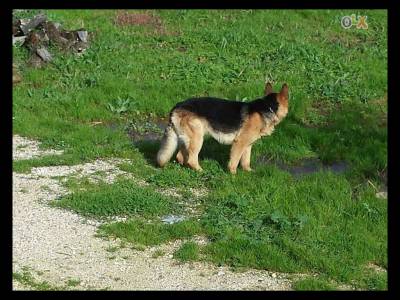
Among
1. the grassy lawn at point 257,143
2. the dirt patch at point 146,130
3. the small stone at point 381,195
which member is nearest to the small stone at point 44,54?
the grassy lawn at point 257,143

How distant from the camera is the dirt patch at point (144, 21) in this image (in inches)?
712

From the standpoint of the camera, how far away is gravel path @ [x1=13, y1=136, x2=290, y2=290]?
717cm

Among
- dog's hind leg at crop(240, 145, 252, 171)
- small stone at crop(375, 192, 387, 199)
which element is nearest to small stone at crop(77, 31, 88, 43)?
dog's hind leg at crop(240, 145, 252, 171)

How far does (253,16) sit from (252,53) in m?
3.25

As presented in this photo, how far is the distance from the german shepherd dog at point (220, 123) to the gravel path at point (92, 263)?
2377 millimetres

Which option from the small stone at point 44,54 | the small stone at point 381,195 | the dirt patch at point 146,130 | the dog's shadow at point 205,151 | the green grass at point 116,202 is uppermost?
the small stone at point 44,54

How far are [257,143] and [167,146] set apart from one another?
2145 millimetres

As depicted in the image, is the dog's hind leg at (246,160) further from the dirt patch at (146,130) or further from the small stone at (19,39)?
the small stone at (19,39)

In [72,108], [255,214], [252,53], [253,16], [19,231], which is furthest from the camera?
[253,16]

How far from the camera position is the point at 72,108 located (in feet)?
43.8

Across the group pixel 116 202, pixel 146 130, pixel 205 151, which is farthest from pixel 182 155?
pixel 146 130
